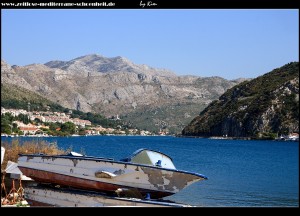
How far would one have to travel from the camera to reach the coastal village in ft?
231

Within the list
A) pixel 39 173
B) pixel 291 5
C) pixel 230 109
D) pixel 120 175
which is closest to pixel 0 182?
pixel 39 173

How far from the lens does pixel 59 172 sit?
14891 millimetres

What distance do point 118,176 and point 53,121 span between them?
8580 cm

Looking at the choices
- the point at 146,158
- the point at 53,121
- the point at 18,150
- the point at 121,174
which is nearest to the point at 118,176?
the point at 121,174

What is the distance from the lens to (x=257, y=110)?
10188cm

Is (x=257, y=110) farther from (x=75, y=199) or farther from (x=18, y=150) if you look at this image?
(x=75, y=199)

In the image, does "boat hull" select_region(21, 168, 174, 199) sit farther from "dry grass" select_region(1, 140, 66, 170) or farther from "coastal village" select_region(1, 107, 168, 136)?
"coastal village" select_region(1, 107, 168, 136)

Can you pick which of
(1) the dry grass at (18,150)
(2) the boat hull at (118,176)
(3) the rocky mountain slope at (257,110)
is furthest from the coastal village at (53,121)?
(2) the boat hull at (118,176)

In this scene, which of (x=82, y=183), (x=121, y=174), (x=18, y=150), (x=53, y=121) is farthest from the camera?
(x=53, y=121)

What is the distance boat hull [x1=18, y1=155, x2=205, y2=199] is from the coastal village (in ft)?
156

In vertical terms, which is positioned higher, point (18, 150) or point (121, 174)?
point (18, 150)

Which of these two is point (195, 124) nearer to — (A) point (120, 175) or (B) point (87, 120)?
(B) point (87, 120)

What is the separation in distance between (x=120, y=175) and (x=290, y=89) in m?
77.1

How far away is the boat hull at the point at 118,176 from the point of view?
13898 mm
